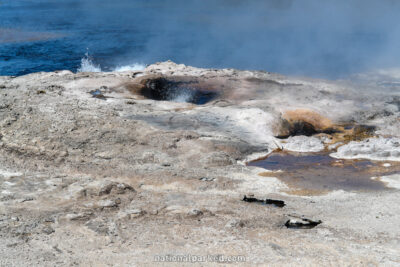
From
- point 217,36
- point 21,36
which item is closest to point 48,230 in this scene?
point 217,36

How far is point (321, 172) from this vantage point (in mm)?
8406

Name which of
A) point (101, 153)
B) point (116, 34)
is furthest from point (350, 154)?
point (116, 34)

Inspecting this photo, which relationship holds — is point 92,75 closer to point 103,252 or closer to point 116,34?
point 103,252

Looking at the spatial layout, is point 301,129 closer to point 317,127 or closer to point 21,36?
point 317,127

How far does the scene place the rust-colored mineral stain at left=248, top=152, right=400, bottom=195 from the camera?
→ 25.2 ft

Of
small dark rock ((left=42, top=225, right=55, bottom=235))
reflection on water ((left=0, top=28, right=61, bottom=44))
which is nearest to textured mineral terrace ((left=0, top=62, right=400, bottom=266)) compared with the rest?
small dark rock ((left=42, top=225, right=55, bottom=235))

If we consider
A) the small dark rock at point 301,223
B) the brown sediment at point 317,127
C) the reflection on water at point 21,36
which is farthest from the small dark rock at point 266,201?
the reflection on water at point 21,36

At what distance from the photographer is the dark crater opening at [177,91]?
41.7ft

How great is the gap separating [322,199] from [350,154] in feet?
8.08

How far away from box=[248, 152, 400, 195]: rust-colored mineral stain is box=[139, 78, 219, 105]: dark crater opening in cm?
400

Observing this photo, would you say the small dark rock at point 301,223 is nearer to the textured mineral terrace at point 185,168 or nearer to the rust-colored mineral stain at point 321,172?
the textured mineral terrace at point 185,168

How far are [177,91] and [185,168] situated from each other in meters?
5.35

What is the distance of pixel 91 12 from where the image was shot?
34.7m

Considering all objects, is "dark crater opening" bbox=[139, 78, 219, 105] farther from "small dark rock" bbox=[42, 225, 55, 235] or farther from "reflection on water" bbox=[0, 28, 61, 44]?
"reflection on water" bbox=[0, 28, 61, 44]
